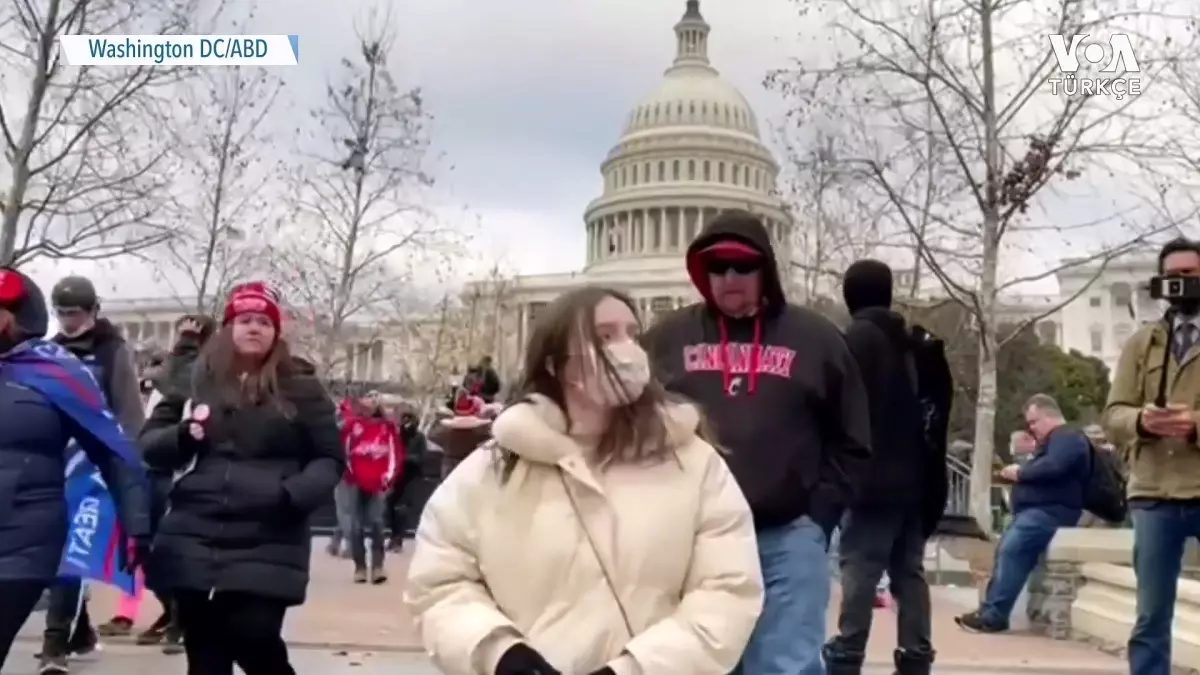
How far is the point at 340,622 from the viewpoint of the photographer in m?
8.74

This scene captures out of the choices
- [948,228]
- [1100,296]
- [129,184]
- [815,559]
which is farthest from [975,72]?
[1100,296]

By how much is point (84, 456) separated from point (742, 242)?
2.44 m

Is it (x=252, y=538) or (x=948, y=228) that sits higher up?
(x=948, y=228)

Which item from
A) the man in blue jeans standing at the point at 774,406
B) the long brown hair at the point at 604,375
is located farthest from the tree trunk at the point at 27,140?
the long brown hair at the point at 604,375

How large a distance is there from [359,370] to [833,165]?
141 feet

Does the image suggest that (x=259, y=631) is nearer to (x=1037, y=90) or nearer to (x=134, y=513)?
(x=134, y=513)

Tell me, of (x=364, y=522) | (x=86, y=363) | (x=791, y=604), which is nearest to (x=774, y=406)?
(x=791, y=604)

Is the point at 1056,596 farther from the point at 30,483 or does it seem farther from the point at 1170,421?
the point at 30,483

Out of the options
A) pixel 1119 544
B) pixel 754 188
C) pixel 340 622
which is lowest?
pixel 340 622

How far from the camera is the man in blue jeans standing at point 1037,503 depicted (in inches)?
354

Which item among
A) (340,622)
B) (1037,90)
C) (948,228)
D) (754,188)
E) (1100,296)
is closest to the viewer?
(340,622)

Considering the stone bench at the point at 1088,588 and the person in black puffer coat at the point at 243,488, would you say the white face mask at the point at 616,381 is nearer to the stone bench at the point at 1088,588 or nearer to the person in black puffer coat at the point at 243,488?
the person in black puffer coat at the point at 243,488

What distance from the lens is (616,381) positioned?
2.93m

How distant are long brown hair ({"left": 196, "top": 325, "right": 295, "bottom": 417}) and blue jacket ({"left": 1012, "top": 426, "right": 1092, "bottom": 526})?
6252 millimetres
